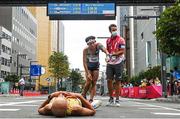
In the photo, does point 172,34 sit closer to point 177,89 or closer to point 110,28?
point 177,89

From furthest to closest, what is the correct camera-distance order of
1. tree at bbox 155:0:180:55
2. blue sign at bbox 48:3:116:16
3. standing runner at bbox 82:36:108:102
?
1. blue sign at bbox 48:3:116:16
2. tree at bbox 155:0:180:55
3. standing runner at bbox 82:36:108:102

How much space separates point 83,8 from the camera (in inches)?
1178

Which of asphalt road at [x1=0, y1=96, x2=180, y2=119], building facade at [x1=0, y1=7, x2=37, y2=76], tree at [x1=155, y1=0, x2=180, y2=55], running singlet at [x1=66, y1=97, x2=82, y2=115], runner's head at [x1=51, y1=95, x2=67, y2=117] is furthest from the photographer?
building facade at [x1=0, y1=7, x2=37, y2=76]

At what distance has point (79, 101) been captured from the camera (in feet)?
27.3

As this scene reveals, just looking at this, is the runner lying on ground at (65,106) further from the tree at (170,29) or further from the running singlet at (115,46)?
the tree at (170,29)

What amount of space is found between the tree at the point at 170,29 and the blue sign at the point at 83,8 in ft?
17.6

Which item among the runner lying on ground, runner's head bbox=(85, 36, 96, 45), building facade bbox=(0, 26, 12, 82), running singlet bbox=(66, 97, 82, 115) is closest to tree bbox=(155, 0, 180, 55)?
runner's head bbox=(85, 36, 96, 45)

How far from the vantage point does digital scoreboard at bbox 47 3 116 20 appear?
29781mm

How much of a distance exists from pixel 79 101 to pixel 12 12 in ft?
341

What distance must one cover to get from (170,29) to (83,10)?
23.4 ft

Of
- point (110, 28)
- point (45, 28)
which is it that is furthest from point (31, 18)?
point (110, 28)

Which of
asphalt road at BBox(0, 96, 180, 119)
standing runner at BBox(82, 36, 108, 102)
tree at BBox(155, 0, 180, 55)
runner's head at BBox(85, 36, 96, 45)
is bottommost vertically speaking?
asphalt road at BBox(0, 96, 180, 119)

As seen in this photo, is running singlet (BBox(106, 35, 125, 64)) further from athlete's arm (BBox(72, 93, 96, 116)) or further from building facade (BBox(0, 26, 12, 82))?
building facade (BBox(0, 26, 12, 82))

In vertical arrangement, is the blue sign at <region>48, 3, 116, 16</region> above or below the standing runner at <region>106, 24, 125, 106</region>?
above
